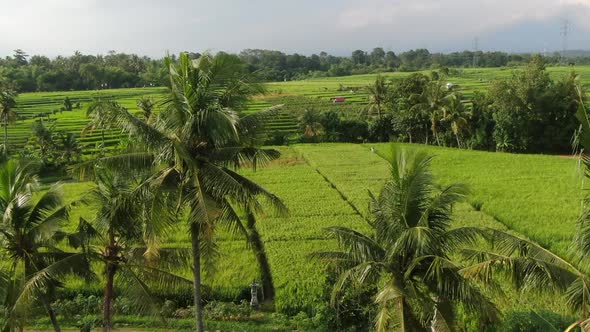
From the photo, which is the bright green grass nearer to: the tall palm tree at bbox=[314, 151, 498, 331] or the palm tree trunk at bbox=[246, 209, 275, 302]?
the palm tree trunk at bbox=[246, 209, 275, 302]

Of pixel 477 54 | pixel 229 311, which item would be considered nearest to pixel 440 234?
pixel 229 311

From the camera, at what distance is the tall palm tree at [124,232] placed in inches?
352

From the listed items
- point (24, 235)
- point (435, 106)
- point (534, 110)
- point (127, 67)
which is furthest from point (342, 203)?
point (127, 67)

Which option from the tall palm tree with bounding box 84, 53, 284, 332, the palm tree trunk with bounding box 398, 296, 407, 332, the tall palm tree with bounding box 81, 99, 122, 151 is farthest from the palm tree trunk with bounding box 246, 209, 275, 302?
the palm tree trunk with bounding box 398, 296, 407, 332

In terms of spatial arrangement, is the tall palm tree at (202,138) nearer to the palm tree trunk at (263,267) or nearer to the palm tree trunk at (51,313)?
the palm tree trunk at (51,313)

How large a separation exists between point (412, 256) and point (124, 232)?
5.36m

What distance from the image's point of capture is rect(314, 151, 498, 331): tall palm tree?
7922 millimetres

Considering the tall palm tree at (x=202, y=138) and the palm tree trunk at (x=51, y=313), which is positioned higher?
the tall palm tree at (x=202, y=138)

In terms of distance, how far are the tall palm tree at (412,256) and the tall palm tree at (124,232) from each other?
3.09 metres

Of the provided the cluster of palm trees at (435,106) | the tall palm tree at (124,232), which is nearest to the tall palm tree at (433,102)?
the cluster of palm trees at (435,106)

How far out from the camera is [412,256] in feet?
27.6

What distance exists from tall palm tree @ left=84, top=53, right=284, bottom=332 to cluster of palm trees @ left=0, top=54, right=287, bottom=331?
0.02 meters

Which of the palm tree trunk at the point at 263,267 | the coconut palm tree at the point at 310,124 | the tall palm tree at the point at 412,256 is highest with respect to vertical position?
the tall palm tree at the point at 412,256

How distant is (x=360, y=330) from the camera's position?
43.3 ft
